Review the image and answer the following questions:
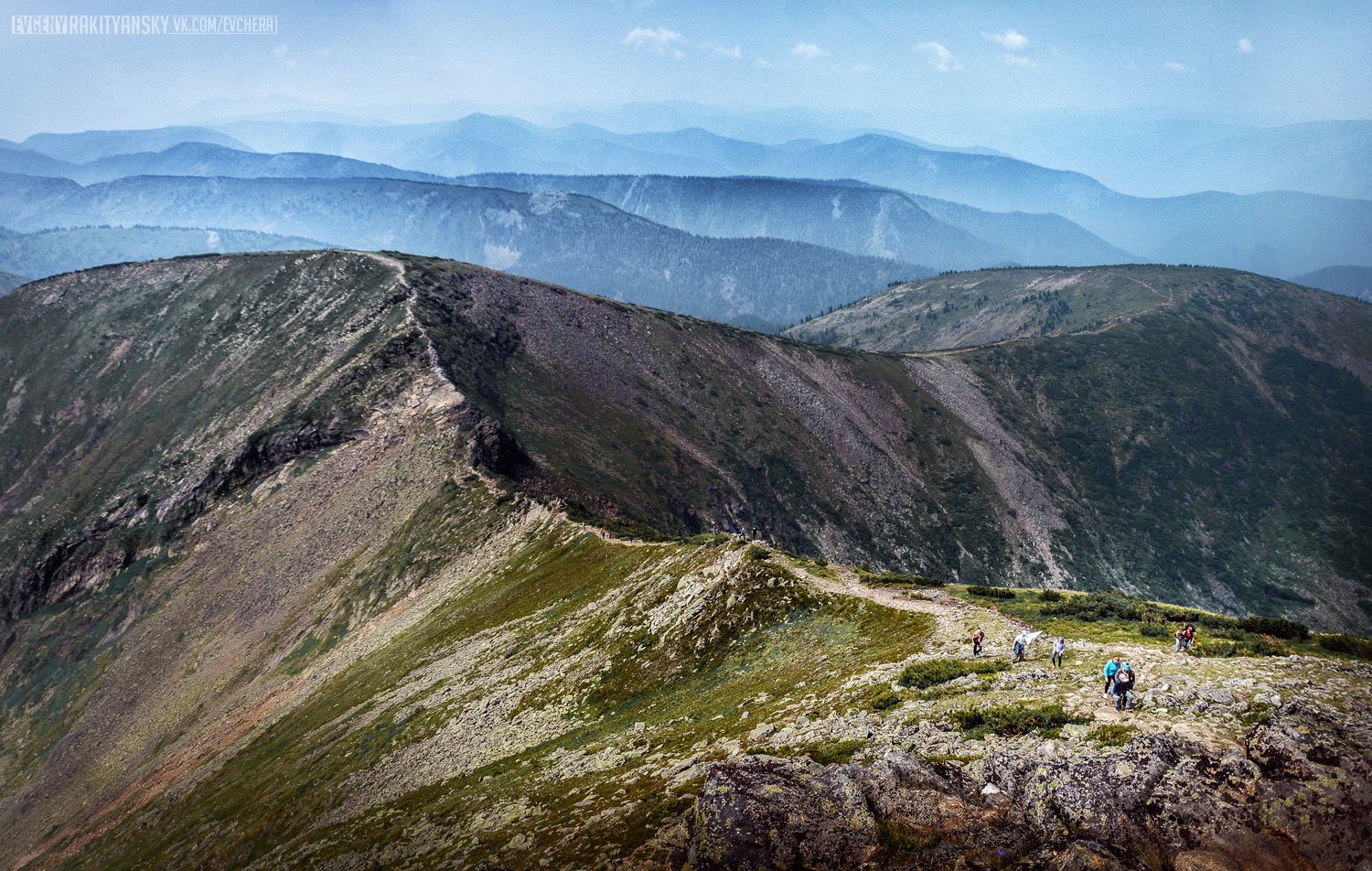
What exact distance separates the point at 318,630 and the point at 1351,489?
797ft

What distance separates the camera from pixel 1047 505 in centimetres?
15575

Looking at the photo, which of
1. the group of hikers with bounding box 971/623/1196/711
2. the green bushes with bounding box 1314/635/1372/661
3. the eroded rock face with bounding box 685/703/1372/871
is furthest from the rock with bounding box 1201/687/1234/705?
the green bushes with bounding box 1314/635/1372/661

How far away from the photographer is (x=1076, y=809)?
19.8 m

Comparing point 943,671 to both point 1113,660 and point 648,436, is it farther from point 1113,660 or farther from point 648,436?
point 648,436

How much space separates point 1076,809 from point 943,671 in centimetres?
995

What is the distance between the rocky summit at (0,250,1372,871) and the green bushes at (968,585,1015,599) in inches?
14.0

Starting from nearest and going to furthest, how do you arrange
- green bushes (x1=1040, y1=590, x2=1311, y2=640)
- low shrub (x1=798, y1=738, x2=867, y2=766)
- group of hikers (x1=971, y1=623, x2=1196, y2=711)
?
group of hikers (x1=971, y1=623, x2=1196, y2=711)
low shrub (x1=798, y1=738, x2=867, y2=766)
green bushes (x1=1040, y1=590, x2=1311, y2=640)

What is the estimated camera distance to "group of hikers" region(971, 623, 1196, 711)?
23359mm

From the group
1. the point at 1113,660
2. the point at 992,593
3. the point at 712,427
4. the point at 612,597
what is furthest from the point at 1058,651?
the point at 712,427

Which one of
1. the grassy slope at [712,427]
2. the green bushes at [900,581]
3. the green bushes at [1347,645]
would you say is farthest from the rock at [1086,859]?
the grassy slope at [712,427]

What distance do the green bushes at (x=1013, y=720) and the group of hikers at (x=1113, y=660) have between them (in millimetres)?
1655

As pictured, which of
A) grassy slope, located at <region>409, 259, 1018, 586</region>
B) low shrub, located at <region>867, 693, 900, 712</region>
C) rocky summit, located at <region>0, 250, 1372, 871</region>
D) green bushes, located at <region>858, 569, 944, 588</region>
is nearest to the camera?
rocky summit, located at <region>0, 250, 1372, 871</region>

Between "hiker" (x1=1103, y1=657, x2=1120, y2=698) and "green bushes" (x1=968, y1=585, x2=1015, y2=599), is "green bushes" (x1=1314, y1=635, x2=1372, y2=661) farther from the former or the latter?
"green bushes" (x1=968, y1=585, x2=1015, y2=599)

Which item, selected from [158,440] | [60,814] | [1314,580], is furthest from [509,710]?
[1314,580]
